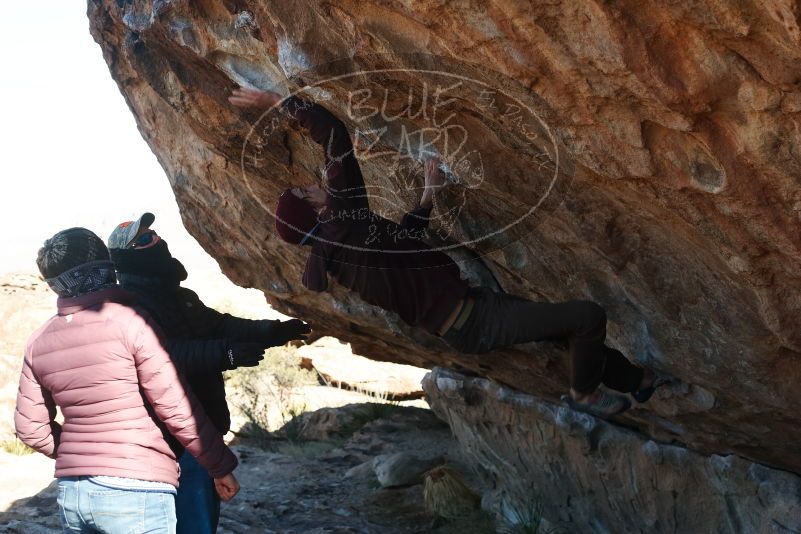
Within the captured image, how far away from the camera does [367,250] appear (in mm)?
3602

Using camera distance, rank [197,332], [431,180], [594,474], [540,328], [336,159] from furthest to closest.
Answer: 1. [594,474]
2. [197,332]
3. [431,180]
4. [540,328]
5. [336,159]

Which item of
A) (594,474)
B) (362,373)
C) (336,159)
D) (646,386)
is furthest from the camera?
(362,373)

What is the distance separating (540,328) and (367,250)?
797mm

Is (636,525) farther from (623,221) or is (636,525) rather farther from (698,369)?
(623,221)

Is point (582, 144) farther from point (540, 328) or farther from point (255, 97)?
point (255, 97)

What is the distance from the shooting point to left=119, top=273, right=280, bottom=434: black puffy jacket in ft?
11.8

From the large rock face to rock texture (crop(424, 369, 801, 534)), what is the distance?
14 cm

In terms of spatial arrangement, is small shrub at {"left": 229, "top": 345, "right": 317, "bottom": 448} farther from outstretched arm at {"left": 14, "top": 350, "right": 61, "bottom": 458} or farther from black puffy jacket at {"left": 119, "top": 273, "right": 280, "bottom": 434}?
outstretched arm at {"left": 14, "top": 350, "right": 61, "bottom": 458}

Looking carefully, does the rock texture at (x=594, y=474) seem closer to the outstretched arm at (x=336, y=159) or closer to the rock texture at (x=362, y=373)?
the outstretched arm at (x=336, y=159)

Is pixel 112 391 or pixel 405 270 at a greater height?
pixel 405 270

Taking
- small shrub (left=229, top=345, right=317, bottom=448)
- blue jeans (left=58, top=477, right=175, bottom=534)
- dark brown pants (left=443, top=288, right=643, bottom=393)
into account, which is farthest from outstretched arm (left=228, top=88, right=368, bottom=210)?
small shrub (left=229, top=345, right=317, bottom=448)

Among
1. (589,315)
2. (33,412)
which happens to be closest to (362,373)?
(589,315)

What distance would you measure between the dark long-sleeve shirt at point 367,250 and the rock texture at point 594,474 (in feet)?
6.23

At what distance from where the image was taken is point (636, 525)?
5.16 meters
